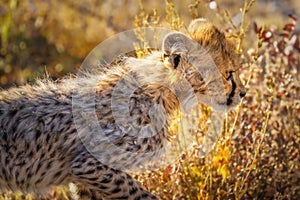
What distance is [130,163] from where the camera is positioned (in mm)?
3725

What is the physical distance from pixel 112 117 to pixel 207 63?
0.63m

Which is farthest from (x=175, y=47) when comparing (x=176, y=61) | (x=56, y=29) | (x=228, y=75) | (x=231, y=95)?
(x=56, y=29)

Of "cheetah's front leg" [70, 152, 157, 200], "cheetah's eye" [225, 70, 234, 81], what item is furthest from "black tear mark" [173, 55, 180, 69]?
"cheetah's front leg" [70, 152, 157, 200]

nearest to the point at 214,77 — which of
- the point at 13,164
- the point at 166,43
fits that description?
the point at 166,43

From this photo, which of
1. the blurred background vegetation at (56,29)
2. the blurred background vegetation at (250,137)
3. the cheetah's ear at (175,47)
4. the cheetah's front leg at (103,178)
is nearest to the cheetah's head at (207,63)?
the cheetah's ear at (175,47)

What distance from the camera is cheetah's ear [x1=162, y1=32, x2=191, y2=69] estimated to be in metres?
3.50

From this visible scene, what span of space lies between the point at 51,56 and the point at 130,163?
4145 millimetres

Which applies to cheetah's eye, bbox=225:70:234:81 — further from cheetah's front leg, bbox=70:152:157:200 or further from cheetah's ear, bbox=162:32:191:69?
cheetah's front leg, bbox=70:152:157:200

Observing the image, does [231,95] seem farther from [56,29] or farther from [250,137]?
[56,29]

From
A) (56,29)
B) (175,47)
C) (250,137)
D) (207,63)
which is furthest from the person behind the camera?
(56,29)

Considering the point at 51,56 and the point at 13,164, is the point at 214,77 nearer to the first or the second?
the point at 13,164

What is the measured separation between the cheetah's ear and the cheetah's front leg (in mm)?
696

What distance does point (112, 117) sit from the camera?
3697 mm

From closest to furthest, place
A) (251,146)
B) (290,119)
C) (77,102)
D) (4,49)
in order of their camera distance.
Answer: (77,102), (251,146), (290,119), (4,49)
